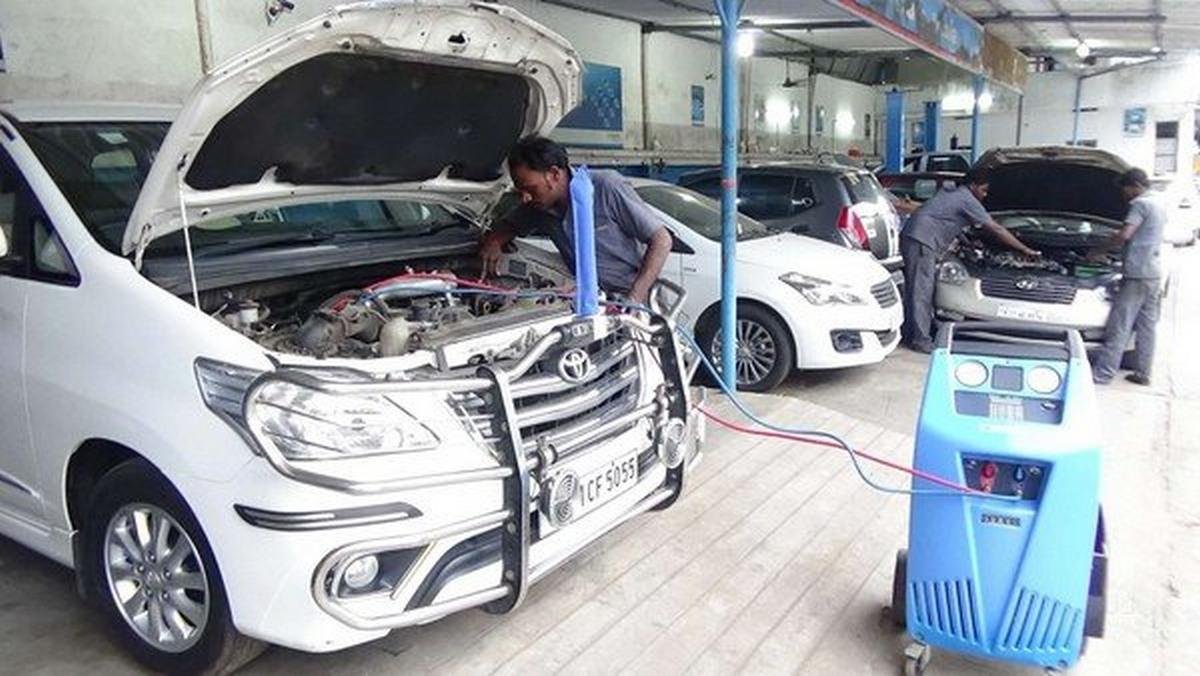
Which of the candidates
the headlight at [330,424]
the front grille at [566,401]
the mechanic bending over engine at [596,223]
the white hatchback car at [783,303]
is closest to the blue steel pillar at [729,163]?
the white hatchback car at [783,303]

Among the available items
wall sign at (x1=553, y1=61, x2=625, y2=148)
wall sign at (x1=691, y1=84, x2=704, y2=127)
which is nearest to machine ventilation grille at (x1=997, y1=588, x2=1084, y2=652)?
wall sign at (x1=553, y1=61, x2=625, y2=148)

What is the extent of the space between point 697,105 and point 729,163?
981 centimetres

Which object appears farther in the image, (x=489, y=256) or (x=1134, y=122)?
(x=1134, y=122)

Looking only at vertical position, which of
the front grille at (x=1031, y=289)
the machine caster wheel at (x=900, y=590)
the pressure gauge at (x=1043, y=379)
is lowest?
the machine caster wheel at (x=900, y=590)

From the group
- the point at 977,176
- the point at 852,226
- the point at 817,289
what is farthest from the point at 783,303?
the point at 977,176

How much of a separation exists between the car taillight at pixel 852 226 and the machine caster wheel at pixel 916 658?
192 inches

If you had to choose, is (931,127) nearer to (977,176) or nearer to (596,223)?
(977,176)

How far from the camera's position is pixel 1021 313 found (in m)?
6.48

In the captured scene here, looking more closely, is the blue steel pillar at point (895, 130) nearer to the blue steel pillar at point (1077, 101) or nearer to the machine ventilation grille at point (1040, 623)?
the blue steel pillar at point (1077, 101)

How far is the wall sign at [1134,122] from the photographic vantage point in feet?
76.2

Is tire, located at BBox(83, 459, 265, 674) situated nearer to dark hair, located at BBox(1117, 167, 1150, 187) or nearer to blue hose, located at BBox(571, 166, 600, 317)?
blue hose, located at BBox(571, 166, 600, 317)

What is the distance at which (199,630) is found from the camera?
2336 millimetres

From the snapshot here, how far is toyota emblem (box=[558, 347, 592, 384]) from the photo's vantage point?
251 cm

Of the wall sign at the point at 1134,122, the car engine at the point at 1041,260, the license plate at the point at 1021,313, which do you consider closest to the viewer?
the license plate at the point at 1021,313
